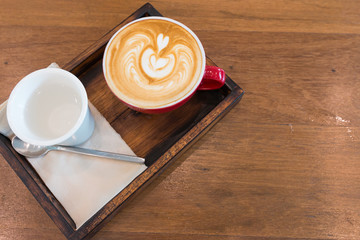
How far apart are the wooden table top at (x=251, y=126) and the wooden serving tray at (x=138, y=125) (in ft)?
0.20

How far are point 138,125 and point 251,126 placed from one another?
0.25 meters

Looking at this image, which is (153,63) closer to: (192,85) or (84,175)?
(192,85)

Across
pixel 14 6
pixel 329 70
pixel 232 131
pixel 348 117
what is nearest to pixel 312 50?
pixel 329 70

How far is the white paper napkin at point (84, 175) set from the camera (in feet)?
1.75

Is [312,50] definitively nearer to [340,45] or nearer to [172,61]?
[340,45]

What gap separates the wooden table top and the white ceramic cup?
0.15 meters

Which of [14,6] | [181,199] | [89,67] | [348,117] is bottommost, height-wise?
[181,199]

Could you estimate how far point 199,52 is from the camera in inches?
20.8

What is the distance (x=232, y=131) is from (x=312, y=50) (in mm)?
286

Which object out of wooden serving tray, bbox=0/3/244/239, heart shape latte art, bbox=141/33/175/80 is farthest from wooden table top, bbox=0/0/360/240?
heart shape latte art, bbox=141/33/175/80

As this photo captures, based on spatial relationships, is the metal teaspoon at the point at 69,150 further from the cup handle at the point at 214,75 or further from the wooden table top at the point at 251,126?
the cup handle at the point at 214,75

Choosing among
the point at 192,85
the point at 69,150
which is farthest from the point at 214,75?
the point at 69,150

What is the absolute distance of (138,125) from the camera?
0.59m

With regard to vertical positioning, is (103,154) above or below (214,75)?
below
